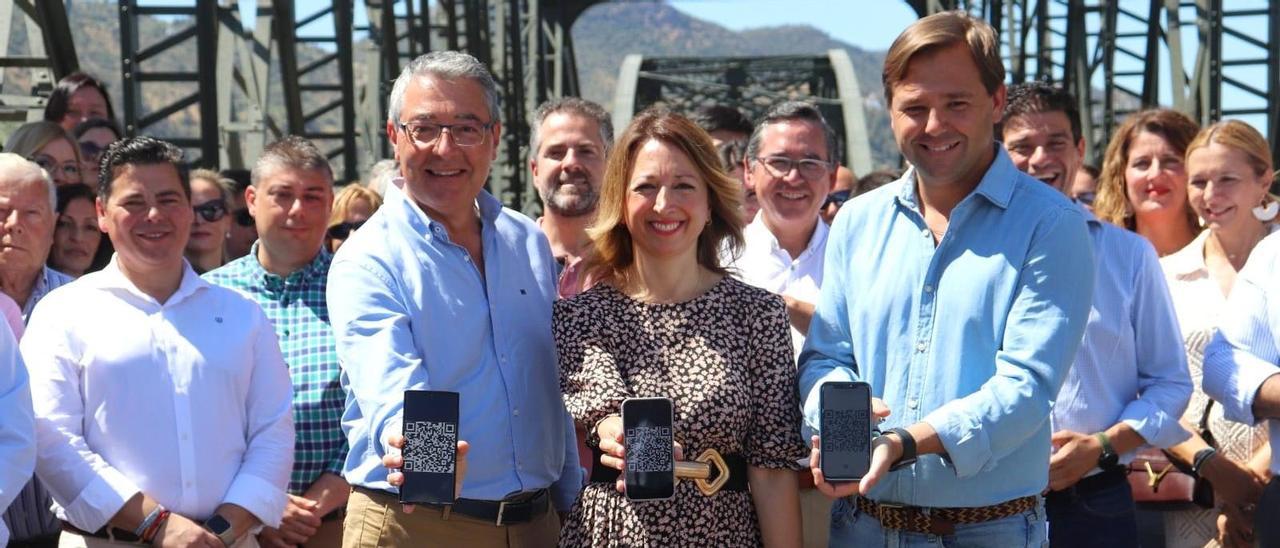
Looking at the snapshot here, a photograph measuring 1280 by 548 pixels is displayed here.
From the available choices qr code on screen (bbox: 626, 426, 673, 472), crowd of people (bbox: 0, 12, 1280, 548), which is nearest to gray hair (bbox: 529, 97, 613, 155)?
crowd of people (bbox: 0, 12, 1280, 548)

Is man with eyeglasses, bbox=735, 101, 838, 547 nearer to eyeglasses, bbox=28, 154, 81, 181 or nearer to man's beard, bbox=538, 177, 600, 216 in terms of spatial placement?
man's beard, bbox=538, 177, 600, 216

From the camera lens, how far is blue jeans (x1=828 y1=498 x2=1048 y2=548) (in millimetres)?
3801

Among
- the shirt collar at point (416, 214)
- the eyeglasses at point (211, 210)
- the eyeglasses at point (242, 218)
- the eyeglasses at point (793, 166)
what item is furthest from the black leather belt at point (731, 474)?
the eyeglasses at point (242, 218)

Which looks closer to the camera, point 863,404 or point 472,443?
point 863,404

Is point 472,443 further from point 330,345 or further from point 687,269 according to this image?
point 330,345

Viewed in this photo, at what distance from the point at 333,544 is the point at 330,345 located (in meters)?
0.67

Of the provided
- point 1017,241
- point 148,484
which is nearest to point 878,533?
point 1017,241

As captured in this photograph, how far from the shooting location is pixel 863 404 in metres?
3.56

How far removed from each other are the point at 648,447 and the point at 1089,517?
166cm

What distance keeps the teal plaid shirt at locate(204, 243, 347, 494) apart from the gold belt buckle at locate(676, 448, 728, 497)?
69.8 inches

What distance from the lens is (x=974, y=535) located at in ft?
12.5

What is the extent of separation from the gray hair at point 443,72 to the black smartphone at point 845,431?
4.25 ft

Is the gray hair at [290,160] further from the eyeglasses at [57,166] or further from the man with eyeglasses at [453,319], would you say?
the man with eyeglasses at [453,319]

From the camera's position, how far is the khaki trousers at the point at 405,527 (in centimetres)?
421
